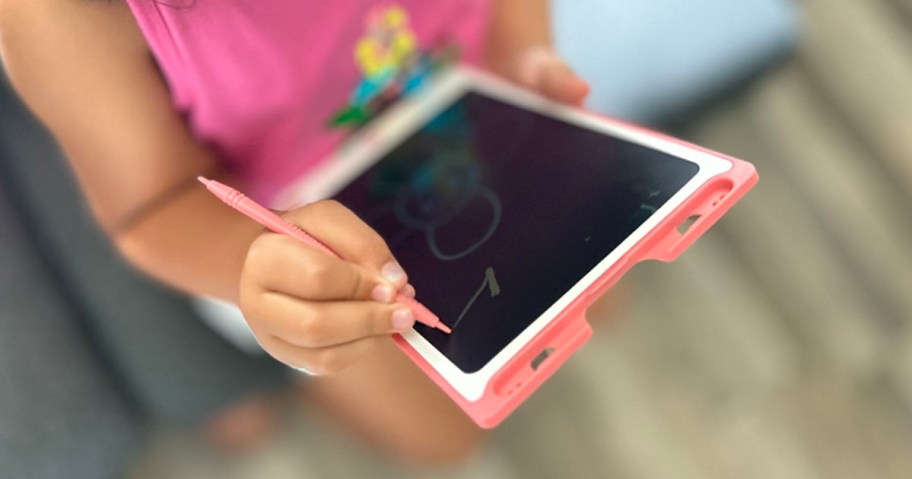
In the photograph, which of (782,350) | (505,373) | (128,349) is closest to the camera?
(505,373)

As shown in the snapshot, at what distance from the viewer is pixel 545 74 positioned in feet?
1.58

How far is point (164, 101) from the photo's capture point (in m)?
0.42

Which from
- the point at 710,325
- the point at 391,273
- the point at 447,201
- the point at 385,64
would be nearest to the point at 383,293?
the point at 391,273

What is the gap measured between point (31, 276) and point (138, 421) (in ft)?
0.54

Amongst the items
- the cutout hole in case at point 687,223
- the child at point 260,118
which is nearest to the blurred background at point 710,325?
the child at point 260,118

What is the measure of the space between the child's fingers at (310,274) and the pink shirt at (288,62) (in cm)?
12

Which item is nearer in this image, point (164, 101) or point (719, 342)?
point (164, 101)

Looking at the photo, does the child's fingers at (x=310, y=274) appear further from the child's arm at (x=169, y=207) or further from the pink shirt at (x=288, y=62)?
the pink shirt at (x=288, y=62)

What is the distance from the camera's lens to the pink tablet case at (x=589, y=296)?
332 mm

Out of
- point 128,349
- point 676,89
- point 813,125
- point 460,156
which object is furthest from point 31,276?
point 813,125

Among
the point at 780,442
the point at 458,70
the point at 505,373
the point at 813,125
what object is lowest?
the point at 780,442

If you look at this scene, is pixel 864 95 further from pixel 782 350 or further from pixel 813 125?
pixel 782 350

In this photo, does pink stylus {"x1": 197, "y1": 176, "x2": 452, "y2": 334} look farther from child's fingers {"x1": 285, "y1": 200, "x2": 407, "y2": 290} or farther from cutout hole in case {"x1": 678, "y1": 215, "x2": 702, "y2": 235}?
cutout hole in case {"x1": 678, "y1": 215, "x2": 702, "y2": 235}

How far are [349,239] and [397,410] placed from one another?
1.06 feet
